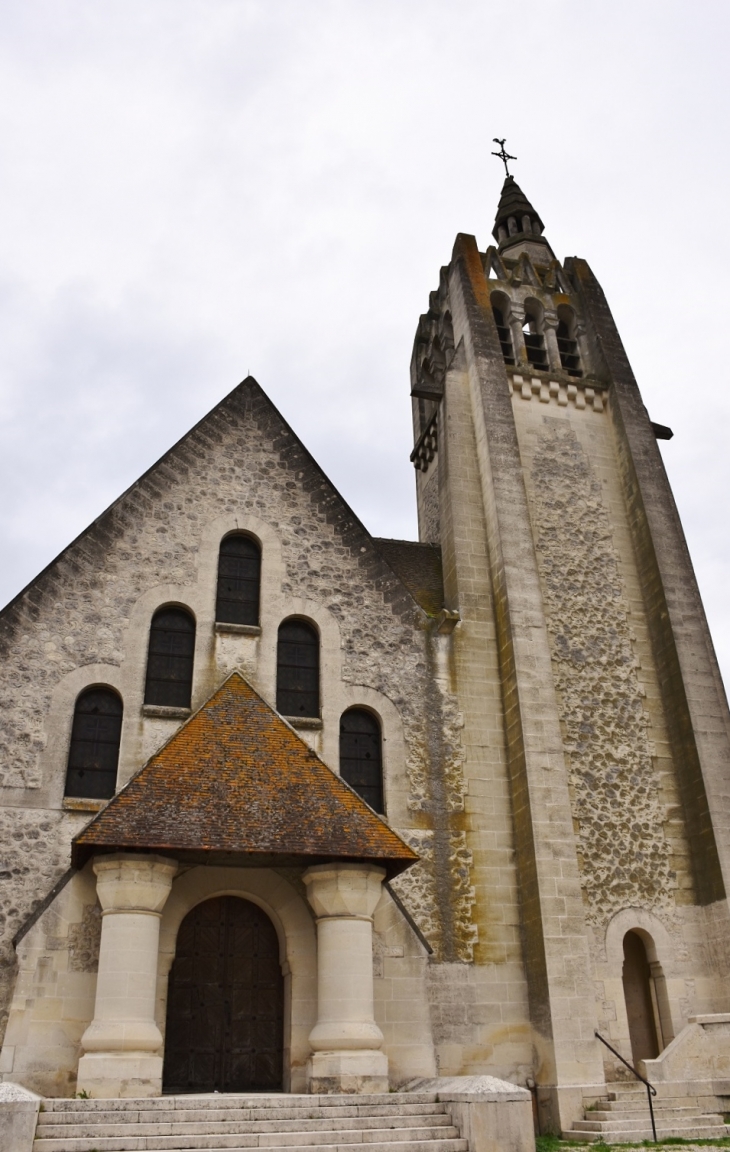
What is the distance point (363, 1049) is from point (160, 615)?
7.08 metres

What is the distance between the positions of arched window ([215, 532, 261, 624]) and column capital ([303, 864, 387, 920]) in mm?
4709

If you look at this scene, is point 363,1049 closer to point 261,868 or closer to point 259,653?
point 261,868

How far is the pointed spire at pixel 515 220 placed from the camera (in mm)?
23781

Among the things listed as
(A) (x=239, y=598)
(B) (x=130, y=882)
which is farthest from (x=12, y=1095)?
(A) (x=239, y=598)

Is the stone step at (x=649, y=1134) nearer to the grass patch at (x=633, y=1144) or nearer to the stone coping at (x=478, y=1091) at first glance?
the grass patch at (x=633, y=1144)

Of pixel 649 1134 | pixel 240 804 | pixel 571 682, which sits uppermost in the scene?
pixel 571 682

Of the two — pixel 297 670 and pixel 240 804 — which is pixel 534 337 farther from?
pixel 240 804

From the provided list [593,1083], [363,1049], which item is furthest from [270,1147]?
[593,1083]

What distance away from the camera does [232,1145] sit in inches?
352

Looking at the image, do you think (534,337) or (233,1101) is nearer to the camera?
(233,1101)

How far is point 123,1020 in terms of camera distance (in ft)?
34.9

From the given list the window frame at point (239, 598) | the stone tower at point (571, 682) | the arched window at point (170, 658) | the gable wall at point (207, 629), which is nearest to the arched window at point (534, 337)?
the stone tower at point (571, 682)

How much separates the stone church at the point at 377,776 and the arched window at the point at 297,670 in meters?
0.05

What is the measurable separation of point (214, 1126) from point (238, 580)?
838 cm
